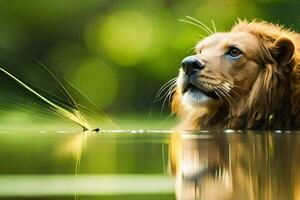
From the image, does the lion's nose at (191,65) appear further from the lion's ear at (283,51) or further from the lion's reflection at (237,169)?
the lion's reflection at (237,169)

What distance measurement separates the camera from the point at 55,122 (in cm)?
470

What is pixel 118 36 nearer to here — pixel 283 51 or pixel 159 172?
pixel 283 51

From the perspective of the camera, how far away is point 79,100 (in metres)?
4.93

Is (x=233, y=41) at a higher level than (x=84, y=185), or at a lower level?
higher

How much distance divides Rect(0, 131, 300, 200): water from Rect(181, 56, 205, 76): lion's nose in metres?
0.69

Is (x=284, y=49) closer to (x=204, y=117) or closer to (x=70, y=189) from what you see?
(x=204, y=117)

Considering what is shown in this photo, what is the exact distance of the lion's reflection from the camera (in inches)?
53.8

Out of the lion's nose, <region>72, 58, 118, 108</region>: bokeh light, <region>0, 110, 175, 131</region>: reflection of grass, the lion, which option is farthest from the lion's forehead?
<region>72, 58, 118, 108</region>: bokeh light

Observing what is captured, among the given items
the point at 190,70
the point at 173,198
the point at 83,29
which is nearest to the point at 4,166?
the point at 173,198

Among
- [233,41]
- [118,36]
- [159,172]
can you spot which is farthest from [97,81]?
[159,172]

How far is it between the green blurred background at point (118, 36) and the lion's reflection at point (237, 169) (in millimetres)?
2085

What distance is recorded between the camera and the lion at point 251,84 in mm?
3643

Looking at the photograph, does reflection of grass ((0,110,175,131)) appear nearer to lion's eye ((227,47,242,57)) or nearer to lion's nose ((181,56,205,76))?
lion's eye ((227,47,242,57))

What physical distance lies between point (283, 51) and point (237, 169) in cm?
196
